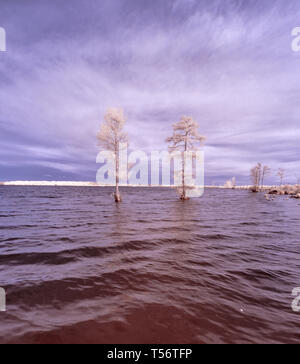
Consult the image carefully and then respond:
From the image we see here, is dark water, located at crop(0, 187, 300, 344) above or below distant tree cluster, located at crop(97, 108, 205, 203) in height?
below

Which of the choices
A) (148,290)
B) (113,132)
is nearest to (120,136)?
(113,132)

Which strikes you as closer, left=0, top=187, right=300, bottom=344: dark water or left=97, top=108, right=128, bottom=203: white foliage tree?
left=0, top=187, right=300, bottom=344: dark water

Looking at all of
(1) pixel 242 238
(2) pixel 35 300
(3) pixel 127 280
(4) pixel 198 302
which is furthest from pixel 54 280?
(1) pixel 242 238

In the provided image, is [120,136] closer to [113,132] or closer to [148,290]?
[113,132]

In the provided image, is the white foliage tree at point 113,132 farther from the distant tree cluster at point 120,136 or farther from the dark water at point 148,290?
the dark water at point 148,290

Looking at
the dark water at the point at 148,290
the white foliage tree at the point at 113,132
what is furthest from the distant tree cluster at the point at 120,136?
the dark water at the point at 148,290

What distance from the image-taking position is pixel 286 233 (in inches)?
292

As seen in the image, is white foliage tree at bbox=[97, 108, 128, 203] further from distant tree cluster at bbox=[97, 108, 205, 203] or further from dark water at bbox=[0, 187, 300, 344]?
dark water at bbox=[0, 187, 300, 344]

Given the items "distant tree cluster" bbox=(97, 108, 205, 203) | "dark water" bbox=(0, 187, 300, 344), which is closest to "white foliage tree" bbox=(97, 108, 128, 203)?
"distant tree cluster" bbox=(97, 108, 205, 203)

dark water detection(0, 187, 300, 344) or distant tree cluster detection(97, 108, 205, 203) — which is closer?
dark water detection(0, 187, 300, 344)

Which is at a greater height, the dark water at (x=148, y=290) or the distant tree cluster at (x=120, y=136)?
the distant tree cluster at (x=120, y=136)

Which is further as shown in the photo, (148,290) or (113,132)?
(113,132)
